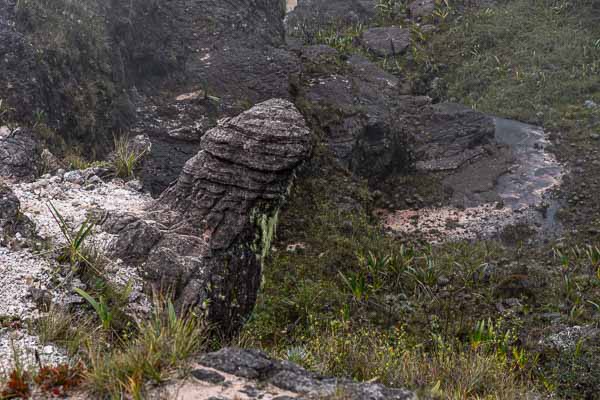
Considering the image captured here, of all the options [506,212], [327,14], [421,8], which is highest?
[327,14]

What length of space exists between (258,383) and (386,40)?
23.1 metres

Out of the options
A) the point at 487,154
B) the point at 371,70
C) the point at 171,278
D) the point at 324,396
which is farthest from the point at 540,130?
the point at 324,396

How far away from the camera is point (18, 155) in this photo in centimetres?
960

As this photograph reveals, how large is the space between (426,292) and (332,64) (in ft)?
31.6

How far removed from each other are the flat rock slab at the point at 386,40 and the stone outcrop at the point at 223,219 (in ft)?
54.0

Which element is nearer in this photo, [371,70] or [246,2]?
[246,2]

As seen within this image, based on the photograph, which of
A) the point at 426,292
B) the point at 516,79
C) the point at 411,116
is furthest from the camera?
the point at 516,79

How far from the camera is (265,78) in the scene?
15320mm

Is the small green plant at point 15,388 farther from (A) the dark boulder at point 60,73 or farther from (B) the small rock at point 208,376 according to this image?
(A) the dark boulder at point 60,73

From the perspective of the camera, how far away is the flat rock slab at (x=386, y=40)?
25.4m

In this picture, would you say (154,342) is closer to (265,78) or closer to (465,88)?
(265,78)

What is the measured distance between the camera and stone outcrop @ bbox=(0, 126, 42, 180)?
9.31m

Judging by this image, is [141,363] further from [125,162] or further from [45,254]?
[125,162]

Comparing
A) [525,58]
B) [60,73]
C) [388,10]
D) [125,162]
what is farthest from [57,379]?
[388,10]
